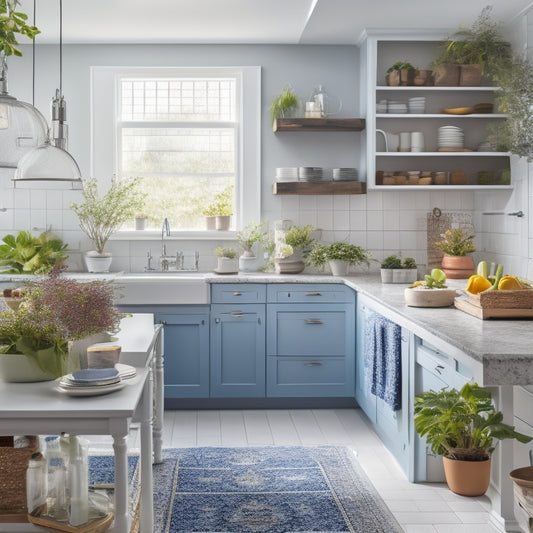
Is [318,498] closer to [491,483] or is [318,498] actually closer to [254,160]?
[491,483]

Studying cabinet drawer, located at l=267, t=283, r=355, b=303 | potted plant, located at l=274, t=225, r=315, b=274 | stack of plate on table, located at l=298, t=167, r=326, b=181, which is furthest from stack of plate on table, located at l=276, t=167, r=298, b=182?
cabinet drawer, located at l=267, t=283, r=355, b=303

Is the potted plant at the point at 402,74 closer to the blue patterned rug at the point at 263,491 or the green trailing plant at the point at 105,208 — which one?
the green trailing plant at the point at 105,208

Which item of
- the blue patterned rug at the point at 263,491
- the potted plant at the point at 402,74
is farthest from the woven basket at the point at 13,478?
the potted plant at the point at 402,74

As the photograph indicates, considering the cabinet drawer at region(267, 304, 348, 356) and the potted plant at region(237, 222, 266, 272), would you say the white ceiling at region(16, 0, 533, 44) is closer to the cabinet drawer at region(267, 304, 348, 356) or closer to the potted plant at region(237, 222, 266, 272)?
the potted plant at region(237, 222, 266, 272)

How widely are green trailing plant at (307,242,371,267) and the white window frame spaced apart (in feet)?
2.36

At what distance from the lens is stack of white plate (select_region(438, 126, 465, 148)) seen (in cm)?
611

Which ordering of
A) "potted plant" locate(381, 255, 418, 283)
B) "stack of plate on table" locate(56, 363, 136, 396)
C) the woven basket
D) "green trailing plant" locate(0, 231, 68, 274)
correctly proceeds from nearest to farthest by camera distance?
"stack of plate on table" locate(56, 363, 136, 396) → the woven basket → "potted plant" locate(381, 255, 418, 283) → "green trailing plant" locate(0, 231, 68, 274)

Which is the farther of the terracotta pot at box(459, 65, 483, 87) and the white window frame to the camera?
the white window frame

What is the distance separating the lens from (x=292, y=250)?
616 cm

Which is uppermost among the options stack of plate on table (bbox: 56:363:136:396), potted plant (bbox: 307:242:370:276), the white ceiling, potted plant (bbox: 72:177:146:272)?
the white ceiling

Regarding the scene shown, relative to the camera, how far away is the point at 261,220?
6539 millimetres

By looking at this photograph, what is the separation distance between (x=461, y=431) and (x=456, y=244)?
2515 mm

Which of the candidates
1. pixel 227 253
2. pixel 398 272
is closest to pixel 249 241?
pixel 227 253

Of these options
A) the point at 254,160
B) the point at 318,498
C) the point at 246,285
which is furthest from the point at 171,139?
the point at 318,498
